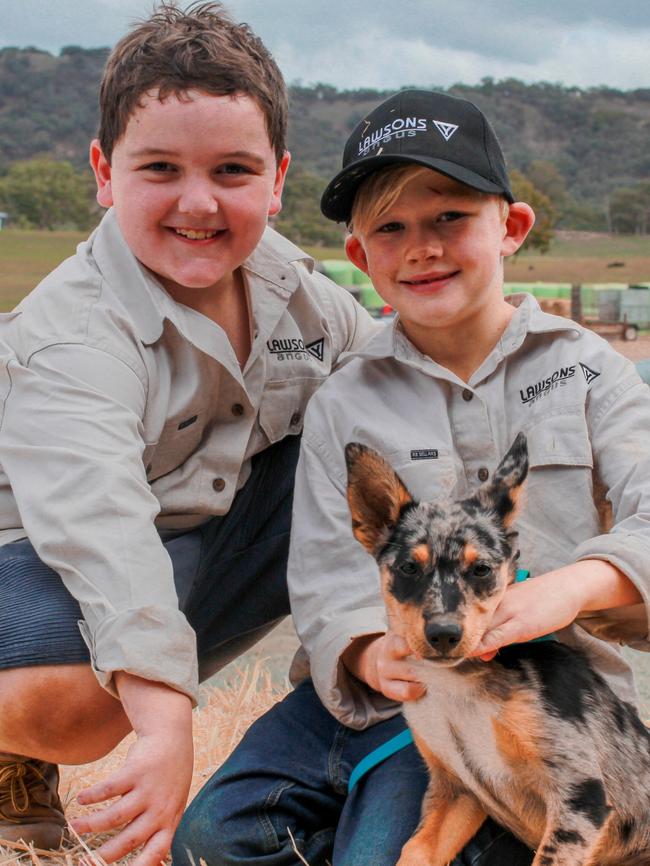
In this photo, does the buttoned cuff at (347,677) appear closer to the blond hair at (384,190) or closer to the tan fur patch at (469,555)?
the tan fur patch at (469,555)

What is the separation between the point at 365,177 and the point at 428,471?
2.81 feet

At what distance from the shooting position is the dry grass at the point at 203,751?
3.11 meters

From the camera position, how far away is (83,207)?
17453mm

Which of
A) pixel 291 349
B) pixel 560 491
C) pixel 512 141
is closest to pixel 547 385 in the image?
pixel 560 491

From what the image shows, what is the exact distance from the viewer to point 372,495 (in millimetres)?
2297

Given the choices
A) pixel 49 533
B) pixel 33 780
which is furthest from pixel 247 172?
pixel 33 780

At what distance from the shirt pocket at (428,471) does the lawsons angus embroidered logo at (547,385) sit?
28 cm

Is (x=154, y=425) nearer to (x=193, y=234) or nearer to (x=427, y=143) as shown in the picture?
(x=193, y=234)

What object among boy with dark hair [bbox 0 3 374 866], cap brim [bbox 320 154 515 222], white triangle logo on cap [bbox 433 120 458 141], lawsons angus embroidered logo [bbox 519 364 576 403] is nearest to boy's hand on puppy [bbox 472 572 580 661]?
lawsons angus embroidered logo [bbox 519 364 576 403]

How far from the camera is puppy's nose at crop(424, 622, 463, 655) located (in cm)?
202

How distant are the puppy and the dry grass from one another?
1.04 metres

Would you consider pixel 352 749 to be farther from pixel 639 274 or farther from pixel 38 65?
pixel 38 65

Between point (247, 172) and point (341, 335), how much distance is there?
2.90 ft

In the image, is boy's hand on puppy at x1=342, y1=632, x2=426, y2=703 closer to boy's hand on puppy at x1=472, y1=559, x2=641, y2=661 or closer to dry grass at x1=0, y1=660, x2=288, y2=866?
boy's hand on puppy at x1=472, y1=559, x2=641, y2=661
